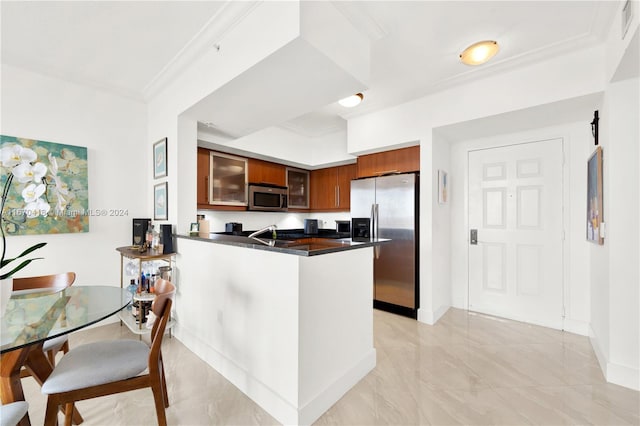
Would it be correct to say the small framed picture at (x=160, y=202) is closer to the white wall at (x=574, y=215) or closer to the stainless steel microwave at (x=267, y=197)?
the stainless steel microwave at (x=267, y=197)

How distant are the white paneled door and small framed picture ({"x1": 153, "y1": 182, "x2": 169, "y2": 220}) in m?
3.58

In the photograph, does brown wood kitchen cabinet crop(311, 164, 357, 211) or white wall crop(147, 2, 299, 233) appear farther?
brown wood kitchen cabinet crop(311, 164, 357, 211)

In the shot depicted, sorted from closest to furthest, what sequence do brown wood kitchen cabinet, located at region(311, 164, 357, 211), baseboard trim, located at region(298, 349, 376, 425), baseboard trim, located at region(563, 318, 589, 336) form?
baseboard trim, located at region(298, 349, 376, 425) → baseboard trim, located at region(563, 318, 589, 336) → brown wood kitchen cabinet, located at region(311, 164, 357, 211)

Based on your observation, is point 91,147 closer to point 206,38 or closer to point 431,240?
point 206,38

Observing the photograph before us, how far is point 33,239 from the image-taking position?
8.41ft

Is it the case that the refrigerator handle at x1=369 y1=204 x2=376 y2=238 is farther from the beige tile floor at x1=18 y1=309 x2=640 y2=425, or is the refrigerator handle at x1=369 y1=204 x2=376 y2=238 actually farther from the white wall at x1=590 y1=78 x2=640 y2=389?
the white wall at x1=590 y1=78 x2=640 y2=389

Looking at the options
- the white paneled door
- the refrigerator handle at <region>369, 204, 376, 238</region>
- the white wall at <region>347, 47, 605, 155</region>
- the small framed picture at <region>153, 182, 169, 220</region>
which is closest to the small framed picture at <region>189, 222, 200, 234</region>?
the small framed picture at <region>153, 182, 169, 220</region>

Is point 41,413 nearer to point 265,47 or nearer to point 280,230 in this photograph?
point 265,47

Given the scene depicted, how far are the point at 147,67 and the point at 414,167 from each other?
2.98m

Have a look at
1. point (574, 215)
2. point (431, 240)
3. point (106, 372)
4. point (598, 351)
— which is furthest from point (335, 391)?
point (574, 215)

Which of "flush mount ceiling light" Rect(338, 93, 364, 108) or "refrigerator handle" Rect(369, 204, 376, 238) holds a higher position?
"flush mount ceiling light" Rect(338, 93, 364, 108)

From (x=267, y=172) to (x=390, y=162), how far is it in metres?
1.86

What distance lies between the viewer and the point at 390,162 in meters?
3.54

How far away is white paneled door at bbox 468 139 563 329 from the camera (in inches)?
116
